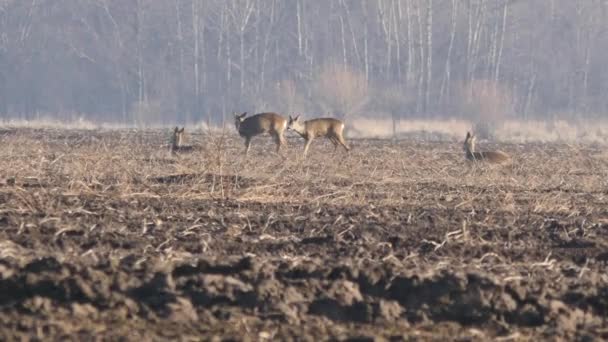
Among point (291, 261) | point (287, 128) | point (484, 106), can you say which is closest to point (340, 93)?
point (484, 106)

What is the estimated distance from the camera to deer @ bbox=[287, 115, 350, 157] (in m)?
28.3

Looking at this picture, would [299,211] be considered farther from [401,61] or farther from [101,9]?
[101,9]

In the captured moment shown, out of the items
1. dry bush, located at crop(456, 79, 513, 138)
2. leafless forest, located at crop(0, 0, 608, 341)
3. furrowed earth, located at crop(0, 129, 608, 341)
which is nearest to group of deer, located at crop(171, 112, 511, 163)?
leafless forest, located at crop(0, 0, 608, 341)

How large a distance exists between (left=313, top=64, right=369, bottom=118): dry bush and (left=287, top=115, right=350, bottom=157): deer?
26.3 metres

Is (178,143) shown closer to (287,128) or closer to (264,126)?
(264,126)

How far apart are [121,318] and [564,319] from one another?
265 centimetres

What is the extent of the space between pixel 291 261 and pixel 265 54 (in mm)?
59851

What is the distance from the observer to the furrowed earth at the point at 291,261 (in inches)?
284

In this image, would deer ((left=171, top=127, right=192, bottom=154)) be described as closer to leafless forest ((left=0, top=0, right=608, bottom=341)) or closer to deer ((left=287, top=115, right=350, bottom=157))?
leafless forest ((left=0, top=0, right=608, bottom=341))

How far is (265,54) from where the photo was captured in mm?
68000

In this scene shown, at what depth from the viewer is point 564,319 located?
7.30m

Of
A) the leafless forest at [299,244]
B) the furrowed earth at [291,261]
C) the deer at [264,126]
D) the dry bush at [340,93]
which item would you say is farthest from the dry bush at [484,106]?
the furrowed earth at [291,261]

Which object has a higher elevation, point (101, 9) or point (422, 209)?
point (101, 9)

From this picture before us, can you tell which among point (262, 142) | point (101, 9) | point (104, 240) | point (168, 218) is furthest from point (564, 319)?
point (101, 9)
